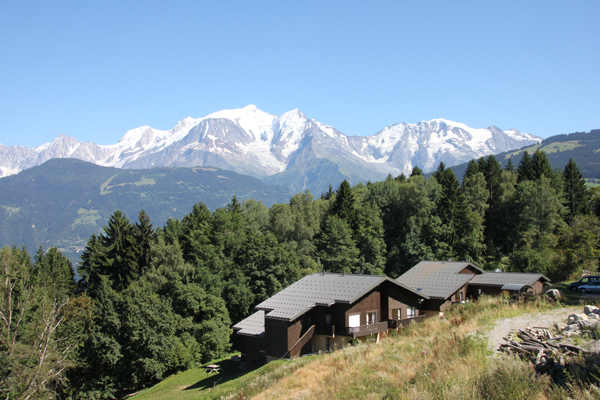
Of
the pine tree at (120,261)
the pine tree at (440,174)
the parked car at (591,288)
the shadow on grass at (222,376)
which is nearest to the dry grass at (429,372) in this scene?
the shadow on grass at (222,376)

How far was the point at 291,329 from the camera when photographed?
31.2 m

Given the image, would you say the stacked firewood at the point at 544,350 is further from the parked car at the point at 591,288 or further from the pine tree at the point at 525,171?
the pine tree at the point at 525,171

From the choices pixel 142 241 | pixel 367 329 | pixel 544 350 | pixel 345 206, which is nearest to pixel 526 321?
pixel 544 350

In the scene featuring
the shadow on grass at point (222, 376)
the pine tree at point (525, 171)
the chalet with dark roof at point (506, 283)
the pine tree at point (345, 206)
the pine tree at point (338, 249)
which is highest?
the pine tree at point (525, 171)

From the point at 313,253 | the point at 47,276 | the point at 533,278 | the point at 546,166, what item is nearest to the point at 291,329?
the point at 533,278

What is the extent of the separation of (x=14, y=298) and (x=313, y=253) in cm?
3828

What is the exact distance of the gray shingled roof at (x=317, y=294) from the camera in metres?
31.8

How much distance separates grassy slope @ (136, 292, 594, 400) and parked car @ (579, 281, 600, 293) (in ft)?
57.7

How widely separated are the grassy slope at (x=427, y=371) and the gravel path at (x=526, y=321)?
477mm

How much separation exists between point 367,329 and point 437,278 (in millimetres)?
16384

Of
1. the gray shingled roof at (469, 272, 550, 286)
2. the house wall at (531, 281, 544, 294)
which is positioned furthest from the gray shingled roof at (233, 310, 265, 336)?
the house wall at (531, 281, 544, 294)

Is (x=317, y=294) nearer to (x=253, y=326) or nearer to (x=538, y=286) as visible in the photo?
(x=253, y=326)

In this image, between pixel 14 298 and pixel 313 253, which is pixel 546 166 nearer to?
pixel 313 253

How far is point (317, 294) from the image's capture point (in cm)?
3372
